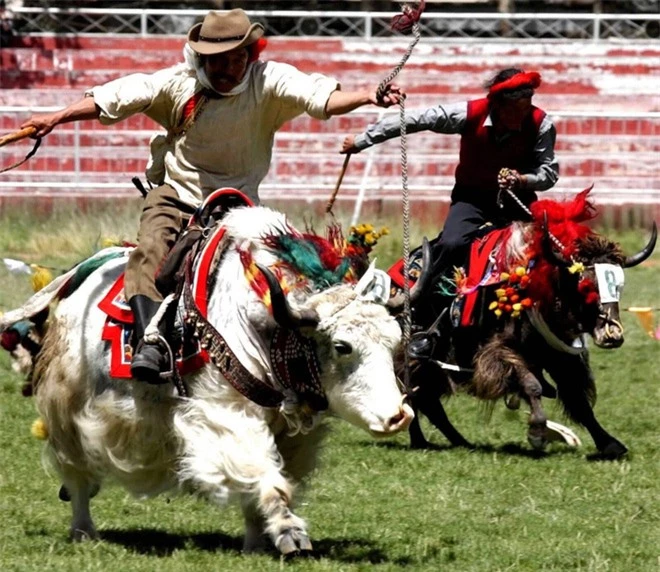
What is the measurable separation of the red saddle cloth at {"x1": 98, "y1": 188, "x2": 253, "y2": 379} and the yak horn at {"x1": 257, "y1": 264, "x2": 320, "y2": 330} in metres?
0.36

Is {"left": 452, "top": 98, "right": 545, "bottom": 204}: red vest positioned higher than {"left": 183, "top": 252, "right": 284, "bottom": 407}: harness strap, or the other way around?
{"left": 452, "top": 98, "right": 545, "bottom": 204}: red vest

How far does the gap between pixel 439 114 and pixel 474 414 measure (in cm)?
218

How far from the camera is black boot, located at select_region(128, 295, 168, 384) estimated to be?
229 inches

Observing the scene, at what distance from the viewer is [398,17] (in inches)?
239

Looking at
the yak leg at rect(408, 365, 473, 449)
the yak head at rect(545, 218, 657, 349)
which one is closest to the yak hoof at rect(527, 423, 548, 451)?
the yak head at rect(545, 218, 657, 349)

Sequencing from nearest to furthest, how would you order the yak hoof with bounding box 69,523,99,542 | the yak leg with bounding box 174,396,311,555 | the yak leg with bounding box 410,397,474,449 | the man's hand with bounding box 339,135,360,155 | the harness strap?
the yak leg with bounding box 174,396,311,555 → the harness strap → the yak hoof with bounding box 69,523,99,542 → the man's hand with bounding box 339,135,360,155 → the yak leg with bounding box 410,397,474,449

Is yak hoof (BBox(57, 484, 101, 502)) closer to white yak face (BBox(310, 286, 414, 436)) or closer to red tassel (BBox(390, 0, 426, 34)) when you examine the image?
white yak face (BBox(310, 286, 414, 436))

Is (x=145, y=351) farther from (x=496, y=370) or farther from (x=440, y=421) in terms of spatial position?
(x=440, y=421)

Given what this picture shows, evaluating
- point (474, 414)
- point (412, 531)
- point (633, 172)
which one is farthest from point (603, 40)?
point (412, 531)

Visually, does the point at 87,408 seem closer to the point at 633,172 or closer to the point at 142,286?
the point at 142,286

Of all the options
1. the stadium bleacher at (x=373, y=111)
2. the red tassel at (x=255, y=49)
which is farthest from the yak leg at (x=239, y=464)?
the stadium bleacher at (x=373, y=111)

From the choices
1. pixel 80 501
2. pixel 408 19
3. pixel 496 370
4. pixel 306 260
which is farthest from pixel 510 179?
pixel 80 501

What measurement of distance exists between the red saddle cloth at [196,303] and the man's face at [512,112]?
103 inches

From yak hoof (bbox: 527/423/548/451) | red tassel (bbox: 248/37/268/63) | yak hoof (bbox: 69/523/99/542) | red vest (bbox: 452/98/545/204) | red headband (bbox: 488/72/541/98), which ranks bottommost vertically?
yak hoof (bbox: 527/423/548/451)
